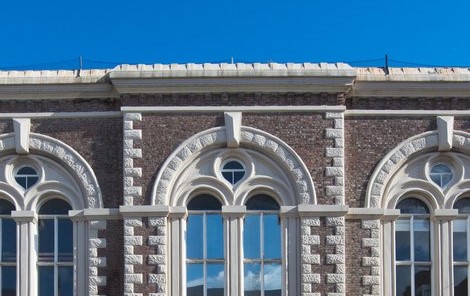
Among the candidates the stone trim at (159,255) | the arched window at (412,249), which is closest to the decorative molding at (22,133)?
the stone trim at (159,255)

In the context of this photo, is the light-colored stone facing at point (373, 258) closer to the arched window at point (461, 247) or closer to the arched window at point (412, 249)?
the arched window at point (412, 249)

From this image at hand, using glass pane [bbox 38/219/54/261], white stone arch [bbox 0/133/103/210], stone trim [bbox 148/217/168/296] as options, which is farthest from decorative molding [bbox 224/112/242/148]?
glass pane [bbox 38/219/54/261]

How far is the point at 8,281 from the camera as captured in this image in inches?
1009

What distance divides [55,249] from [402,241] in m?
7.67

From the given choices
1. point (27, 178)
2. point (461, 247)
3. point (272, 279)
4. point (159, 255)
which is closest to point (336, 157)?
point (272, 279)

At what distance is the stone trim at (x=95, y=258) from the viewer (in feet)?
82.7

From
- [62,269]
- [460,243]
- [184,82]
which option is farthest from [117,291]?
[460,243]

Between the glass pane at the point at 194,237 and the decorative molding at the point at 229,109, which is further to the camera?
the decorative molding at the point at 229,109

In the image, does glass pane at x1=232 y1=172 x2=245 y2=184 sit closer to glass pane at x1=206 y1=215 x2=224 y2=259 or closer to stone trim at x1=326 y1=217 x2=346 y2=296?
glass pane at x1=206 y1=215 x2=224 y2=259

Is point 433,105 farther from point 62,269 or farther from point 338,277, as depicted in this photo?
point 62,269

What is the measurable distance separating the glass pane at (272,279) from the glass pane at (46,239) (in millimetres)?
4742

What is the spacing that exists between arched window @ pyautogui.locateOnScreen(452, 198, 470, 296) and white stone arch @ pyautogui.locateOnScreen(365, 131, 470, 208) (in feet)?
4.23

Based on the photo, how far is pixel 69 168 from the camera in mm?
25719

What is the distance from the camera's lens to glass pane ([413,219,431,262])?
25.7 metres
